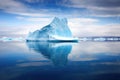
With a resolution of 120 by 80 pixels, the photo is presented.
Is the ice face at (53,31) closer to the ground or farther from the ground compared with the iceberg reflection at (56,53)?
farther from the ground

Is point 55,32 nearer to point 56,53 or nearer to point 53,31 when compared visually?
point 53,31

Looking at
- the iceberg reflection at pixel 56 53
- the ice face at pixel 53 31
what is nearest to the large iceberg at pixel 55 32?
the ice face at pixel 53 31

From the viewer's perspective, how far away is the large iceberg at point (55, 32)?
7.42 metres

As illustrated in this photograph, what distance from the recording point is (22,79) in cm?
220

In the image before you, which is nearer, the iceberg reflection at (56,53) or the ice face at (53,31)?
the iceberg reflection at (56,53)

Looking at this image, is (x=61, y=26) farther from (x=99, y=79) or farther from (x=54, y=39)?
(x=99, y=79)

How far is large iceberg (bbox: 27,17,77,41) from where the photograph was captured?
292 inches

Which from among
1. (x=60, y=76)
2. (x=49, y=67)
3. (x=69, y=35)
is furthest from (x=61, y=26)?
(x=60, y=76)

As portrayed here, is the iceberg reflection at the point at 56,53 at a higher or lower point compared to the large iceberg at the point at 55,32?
lower

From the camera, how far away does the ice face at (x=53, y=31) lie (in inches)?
292

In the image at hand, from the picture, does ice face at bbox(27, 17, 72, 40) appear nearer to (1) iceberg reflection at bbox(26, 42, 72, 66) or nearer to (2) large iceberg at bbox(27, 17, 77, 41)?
(2) large iceberg at bbox(27, 17, 77, 41)

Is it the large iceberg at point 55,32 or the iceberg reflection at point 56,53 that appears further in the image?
the large iceberg at point 55,32

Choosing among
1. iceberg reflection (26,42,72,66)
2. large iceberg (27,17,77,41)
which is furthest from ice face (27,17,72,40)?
iceberg reflection (26,42,72,66)

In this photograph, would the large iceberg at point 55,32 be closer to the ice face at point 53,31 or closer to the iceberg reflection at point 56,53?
the ice face at point 53,31
